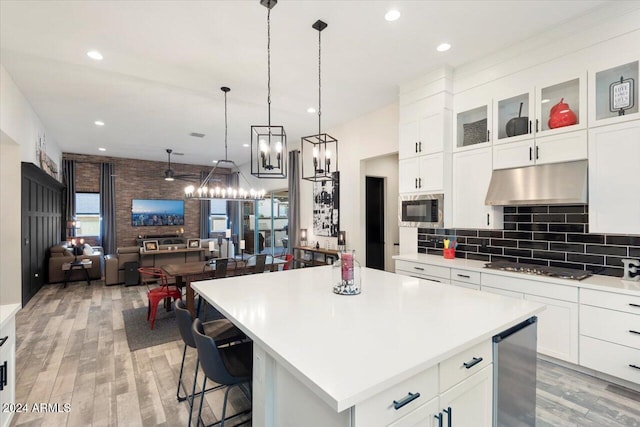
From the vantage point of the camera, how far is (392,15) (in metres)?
2.74

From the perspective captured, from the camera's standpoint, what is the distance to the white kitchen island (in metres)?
1.08

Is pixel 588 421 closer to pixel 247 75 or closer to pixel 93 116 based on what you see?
pixel 247 75

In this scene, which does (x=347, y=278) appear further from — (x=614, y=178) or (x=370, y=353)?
(x=614, y=178)

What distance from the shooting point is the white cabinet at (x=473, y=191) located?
3.51 metres

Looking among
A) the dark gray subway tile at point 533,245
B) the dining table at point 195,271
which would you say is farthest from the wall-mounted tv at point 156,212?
the dark gray subway tile at point 533,245

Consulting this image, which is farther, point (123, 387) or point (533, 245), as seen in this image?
point (533, 245)

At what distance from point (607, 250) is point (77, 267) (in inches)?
347

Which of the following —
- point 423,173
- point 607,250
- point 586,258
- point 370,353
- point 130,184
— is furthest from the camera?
point 130,184

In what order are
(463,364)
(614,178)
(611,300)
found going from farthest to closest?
(614,178) → (611,300) → (463,364)

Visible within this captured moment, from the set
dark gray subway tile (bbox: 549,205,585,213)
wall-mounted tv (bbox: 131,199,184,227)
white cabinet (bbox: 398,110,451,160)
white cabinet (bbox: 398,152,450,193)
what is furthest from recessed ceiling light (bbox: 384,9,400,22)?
wall-mounted tv (bbox: 131,199,184,227)

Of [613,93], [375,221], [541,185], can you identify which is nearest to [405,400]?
[541,185]

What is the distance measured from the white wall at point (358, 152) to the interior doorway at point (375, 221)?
37 centimetres

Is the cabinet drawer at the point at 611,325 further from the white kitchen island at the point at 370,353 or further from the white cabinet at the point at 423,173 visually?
the white cabinet at the point at 423,173

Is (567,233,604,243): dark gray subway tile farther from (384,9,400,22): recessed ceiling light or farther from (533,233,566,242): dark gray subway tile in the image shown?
(384,9,400,22): recessed ceiling light
